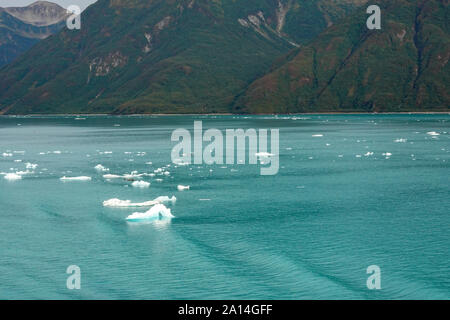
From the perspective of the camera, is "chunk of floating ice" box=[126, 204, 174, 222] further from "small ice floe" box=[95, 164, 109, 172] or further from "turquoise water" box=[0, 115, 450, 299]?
"small ice floe" box=[95, 164, 109, 172]

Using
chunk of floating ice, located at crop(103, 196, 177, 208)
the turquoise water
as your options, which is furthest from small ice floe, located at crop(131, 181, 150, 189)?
chunk of floating ice, located at crop(103, 196, 177, 208)

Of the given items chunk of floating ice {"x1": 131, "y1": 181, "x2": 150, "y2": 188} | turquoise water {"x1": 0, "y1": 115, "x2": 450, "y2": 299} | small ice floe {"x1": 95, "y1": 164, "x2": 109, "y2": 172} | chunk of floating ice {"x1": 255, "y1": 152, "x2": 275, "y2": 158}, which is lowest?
turquoise water {"x1": 0, "y1": 115, "x2": 450, "y2": 299}

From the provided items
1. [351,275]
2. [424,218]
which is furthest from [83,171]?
[351,275]

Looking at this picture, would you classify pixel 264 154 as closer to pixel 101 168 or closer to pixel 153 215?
pixel 101 168

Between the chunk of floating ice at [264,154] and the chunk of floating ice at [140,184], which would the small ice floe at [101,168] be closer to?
the chunk of floating ice at [140,184]

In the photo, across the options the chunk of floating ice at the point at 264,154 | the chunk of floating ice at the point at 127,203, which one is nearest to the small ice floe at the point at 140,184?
the chunk of floating ice at the point at 127,203

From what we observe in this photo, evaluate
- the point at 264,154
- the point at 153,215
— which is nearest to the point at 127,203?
the point at 153,215
